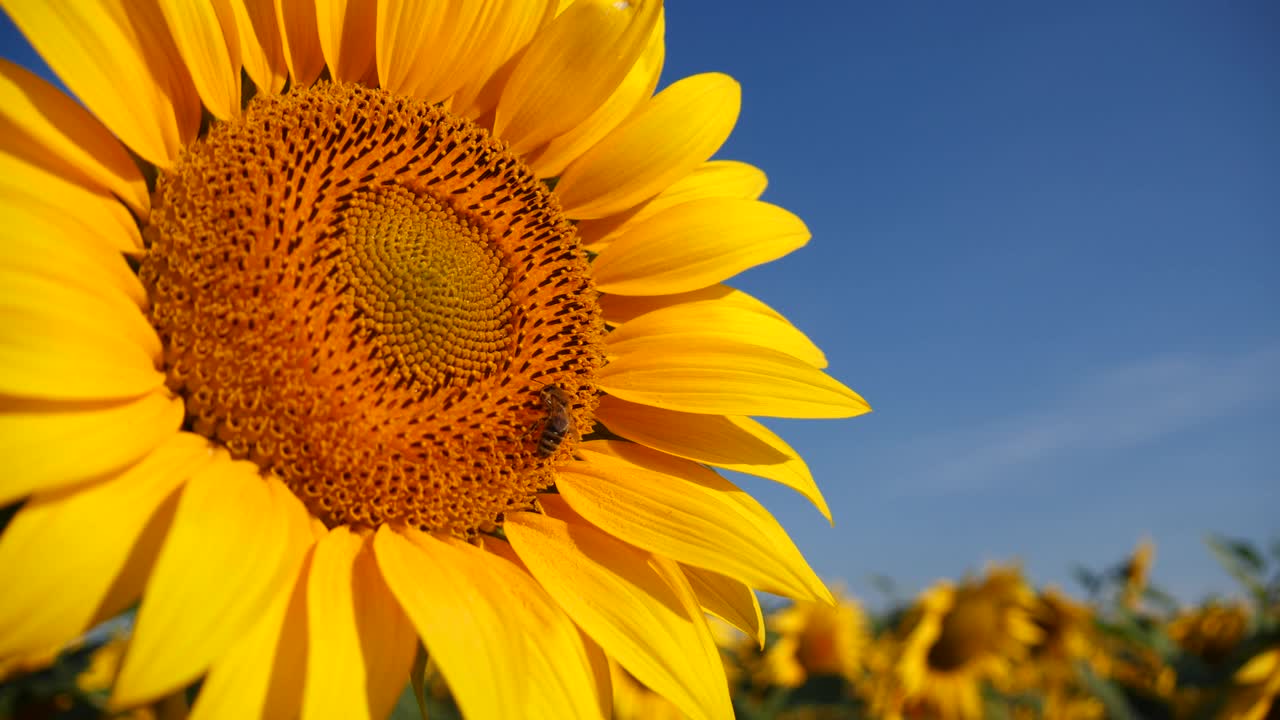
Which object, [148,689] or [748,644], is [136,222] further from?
[748,644]

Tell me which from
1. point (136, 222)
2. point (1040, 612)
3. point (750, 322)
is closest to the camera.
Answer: point (136, 222)

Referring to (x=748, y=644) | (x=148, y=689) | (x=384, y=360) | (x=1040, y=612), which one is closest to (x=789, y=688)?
(x=748, y=644)

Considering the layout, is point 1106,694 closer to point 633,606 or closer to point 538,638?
point 633,606

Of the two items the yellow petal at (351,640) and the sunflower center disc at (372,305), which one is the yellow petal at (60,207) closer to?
the sunflower center disc at (372,305)

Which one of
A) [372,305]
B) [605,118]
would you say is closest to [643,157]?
[605,118]

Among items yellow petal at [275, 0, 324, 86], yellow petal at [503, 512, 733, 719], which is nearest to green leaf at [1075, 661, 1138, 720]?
yellow petal at [503, 512, 733, 719]
